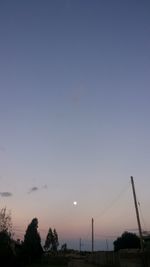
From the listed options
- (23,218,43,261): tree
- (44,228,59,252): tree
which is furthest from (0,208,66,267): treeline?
(44,228,59,252): tree

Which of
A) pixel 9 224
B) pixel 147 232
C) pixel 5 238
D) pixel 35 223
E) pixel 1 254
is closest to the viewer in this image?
pixel 1 254

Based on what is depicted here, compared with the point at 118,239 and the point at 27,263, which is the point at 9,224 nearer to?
the point at 27,263

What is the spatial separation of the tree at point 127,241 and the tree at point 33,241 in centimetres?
1983

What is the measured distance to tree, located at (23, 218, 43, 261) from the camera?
67.8 metres

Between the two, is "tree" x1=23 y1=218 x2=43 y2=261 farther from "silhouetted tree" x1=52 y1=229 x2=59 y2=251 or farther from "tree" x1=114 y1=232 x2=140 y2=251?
"silhouetted tree" x1=52 y1=229 x2=59 y2=251

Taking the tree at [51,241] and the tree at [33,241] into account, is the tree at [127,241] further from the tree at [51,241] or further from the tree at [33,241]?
the tree at [51,241]

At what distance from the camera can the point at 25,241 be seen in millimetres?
69625

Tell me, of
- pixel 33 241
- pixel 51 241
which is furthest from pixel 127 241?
pixel 51 241

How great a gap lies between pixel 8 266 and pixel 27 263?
22.1m

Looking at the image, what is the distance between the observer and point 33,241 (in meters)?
69.7

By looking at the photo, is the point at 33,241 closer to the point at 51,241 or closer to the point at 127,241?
the point at 127,241

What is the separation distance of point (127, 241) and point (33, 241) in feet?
75.8

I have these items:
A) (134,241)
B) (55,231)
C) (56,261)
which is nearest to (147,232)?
(134,241)

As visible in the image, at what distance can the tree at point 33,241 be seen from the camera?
2670 inches
